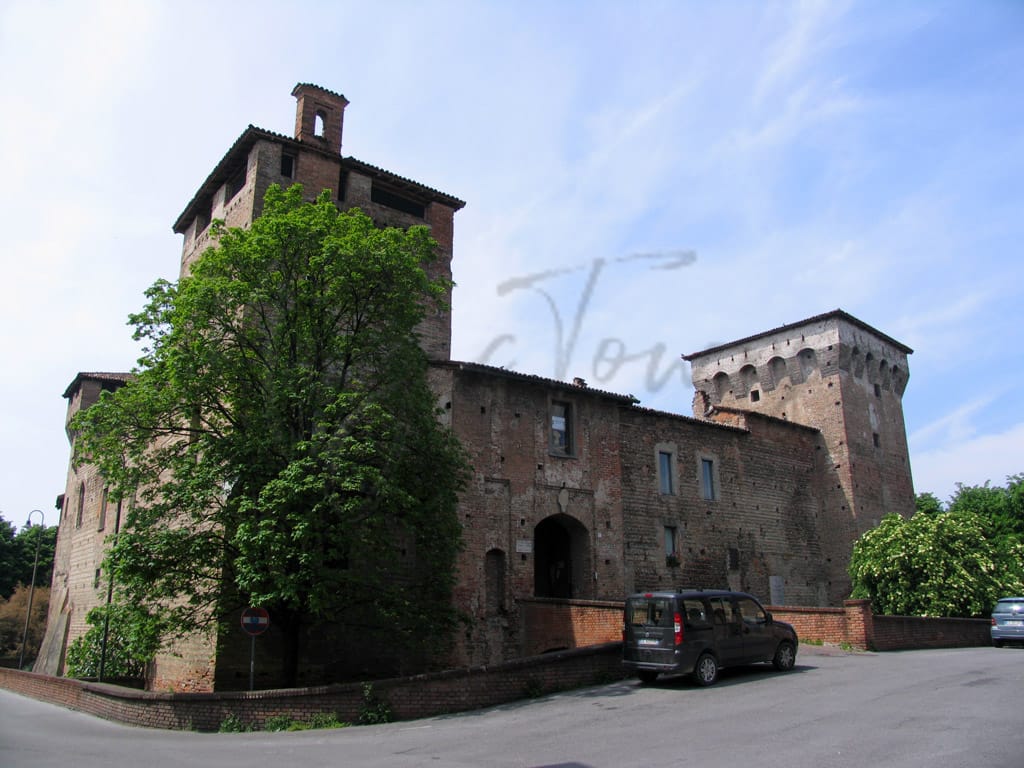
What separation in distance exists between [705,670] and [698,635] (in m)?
0.60

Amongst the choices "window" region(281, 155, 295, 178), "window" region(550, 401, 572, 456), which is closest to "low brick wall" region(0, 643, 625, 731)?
"window" region(550, 401, 572, 456)

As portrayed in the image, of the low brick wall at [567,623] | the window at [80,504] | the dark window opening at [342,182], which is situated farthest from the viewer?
the window at [80,504]

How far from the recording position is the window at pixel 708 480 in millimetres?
27259

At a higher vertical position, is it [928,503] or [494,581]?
[928,503]

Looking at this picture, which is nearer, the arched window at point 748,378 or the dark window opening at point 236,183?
the dark window opening at point 236,183

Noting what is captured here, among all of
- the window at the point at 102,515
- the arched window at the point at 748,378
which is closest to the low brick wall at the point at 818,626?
the arched window at the point at 748,378

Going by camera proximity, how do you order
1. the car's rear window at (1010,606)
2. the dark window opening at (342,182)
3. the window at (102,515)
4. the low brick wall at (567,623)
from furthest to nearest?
the window at (102,515)
the dark window opening at (342,182)
the car's rear window at (1010,606)
the low brick wall at (567,623)

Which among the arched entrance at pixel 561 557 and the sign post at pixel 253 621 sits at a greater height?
the arched entrance at pixel 561 557

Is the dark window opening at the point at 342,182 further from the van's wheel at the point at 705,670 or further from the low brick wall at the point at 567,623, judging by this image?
the van's wheel at the point at 705,670

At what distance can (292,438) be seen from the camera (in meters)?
15.9

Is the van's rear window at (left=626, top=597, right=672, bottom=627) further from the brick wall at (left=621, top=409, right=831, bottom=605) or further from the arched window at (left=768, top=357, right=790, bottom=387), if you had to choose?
the arched window at (left=768, top=357, right=790, bottom=387)

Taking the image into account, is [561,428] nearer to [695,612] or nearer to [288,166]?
[695,612]

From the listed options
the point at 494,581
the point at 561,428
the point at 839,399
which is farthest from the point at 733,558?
the point at 494,581

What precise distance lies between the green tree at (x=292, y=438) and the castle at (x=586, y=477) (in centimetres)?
246
